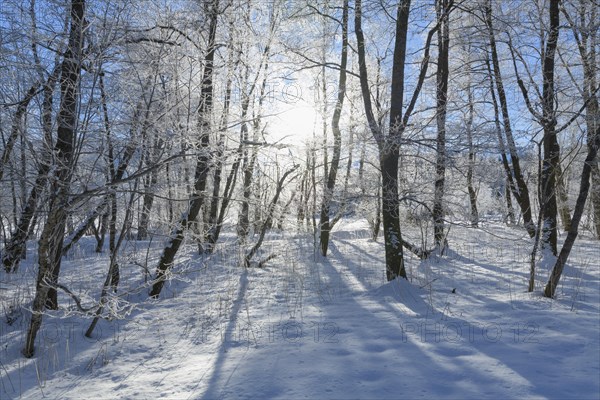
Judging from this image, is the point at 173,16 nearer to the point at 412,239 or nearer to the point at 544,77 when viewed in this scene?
the point at 544,77

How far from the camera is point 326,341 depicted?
4.02 metres

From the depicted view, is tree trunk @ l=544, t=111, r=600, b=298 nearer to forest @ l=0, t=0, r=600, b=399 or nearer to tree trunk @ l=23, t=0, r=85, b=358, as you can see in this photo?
forest @ l=0, t=0, r=600, b=399

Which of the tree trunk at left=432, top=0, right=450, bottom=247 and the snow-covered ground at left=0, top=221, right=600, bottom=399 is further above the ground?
the tree trunk at left=432, top=0, right=450, bottom=247

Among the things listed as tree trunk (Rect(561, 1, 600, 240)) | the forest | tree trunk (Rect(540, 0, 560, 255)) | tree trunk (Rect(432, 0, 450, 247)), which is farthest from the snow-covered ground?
tree trunk (Rect(561, 1, 600, 240))

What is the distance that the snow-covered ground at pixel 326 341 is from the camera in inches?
121

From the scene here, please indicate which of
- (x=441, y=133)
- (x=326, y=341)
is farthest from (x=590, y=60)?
(x=326, y=341)

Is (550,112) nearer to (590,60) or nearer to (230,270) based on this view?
(590,60)

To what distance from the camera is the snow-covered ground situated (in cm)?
308

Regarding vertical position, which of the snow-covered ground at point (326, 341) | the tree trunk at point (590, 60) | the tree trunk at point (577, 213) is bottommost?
the snow-covered ground at point (326, 341)

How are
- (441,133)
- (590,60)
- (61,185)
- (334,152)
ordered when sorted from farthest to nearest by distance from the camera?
(334,152), (590,60), (441,133), (61,185)

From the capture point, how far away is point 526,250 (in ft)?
30.5

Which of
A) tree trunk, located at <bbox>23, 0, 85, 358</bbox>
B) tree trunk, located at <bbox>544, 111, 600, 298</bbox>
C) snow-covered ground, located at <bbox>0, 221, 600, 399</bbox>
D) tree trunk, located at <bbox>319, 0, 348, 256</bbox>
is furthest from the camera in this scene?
tree trunk, located at <bbox>319, 0, 348, 256</bbox>

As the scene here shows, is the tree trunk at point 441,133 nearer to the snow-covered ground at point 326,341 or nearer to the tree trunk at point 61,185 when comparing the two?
the snow-covered ground at point 326,341

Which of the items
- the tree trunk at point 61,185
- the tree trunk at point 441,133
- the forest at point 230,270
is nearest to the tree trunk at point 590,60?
the forest at point 230,270
